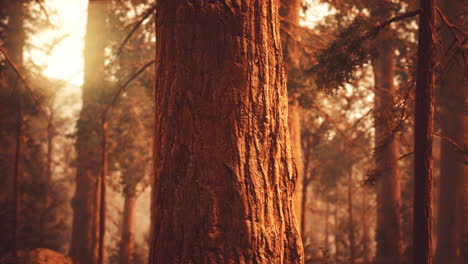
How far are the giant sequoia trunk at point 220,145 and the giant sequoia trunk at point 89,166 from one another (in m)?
7.45

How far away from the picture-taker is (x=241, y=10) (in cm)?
214

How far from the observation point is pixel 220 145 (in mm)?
2039

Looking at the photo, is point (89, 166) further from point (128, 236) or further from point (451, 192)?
point (451, 192)

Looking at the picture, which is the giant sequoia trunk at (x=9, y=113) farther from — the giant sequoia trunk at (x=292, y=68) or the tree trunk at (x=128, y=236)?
the giant sequoia trunk at (x=292, y=68)

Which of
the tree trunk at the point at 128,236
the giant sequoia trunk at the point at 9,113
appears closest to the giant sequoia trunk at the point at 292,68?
the giant sequoia trunk at the point at 9,113

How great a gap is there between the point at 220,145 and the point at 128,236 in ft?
51.2

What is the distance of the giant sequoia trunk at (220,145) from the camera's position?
200 cm

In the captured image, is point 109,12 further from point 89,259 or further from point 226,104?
point 226,104

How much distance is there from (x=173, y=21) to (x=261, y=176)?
1.28 m

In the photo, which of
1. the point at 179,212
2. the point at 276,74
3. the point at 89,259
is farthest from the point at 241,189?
the point at 89,259

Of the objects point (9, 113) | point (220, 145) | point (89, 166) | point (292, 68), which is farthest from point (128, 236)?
point (220, 145)

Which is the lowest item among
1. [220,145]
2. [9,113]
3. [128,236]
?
[128,236]

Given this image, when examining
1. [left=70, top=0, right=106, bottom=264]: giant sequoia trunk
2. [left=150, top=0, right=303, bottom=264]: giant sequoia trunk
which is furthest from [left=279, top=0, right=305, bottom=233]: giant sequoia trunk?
[left=70, top=0, right=106, bottom=264]: giant sequoia trunk

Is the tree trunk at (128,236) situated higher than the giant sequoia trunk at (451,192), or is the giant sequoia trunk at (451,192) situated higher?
the giant sequoia trunk at (451,192)
